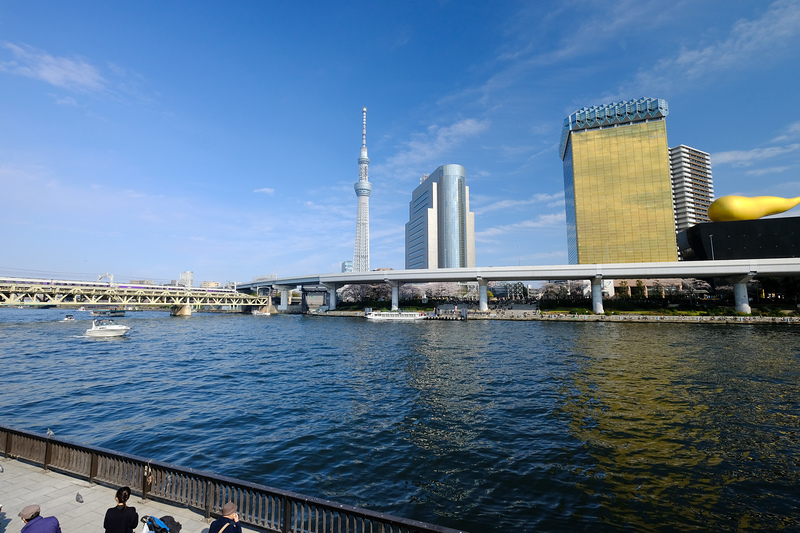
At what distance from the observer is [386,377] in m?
27.5

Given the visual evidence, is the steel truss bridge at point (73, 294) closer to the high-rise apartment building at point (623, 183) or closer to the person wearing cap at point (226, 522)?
the person wearing cap at point (226, 522)

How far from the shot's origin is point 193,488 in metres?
8.19

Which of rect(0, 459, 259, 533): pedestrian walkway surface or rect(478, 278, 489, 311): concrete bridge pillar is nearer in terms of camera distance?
rect(0, 459, 259, 533): pedestrian walkway surface

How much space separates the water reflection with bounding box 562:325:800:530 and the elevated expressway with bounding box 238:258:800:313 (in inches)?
2293

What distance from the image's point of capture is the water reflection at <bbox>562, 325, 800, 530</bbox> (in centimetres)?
990

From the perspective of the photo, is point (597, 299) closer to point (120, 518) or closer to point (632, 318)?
point (632, 318)

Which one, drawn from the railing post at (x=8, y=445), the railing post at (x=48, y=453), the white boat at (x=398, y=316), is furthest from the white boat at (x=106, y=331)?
the railing post at (x=48, y=453)

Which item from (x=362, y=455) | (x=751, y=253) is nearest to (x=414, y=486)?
(x=362, y=455)

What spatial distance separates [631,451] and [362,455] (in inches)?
395

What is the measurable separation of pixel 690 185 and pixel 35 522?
213m

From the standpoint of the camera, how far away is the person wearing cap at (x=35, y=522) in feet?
19.7

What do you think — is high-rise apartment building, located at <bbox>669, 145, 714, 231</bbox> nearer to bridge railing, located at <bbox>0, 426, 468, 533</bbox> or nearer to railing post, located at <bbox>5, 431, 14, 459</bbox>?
bridge railing, located at <bbox>0, 426, 468, 533</bbox>

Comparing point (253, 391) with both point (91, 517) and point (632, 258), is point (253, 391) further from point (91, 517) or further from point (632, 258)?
point (632, 258)

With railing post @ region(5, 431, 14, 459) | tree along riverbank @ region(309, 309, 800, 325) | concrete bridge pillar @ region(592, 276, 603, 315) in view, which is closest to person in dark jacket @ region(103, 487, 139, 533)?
railing post @ region(5, 431, 14, 459)
